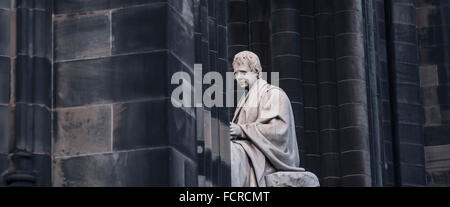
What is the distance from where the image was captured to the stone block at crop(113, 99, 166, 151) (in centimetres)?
1498

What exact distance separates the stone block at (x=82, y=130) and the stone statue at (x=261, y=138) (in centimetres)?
462

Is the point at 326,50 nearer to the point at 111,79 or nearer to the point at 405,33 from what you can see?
the point at 405,33

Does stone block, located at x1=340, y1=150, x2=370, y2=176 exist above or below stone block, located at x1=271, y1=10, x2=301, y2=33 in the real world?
below

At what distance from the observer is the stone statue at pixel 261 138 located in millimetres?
20094

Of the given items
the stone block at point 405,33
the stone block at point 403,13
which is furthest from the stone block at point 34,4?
the stone block at point 403,13

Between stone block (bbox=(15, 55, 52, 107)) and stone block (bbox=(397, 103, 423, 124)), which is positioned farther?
stone block (bbox=(397, 103, 423, 124))

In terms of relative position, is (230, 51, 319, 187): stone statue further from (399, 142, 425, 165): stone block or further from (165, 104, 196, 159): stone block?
(399, 142, 425, 165): stone block

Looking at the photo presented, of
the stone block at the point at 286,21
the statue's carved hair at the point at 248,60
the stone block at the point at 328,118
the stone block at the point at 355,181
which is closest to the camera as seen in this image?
the statue's carved hair at the point at 248,60

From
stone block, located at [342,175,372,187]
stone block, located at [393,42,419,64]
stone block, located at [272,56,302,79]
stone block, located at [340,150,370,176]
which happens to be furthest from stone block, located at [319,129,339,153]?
stone block, located at [393,42,419,64]

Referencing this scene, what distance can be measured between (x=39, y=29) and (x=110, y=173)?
5.39 feet

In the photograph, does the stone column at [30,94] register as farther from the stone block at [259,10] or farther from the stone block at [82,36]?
the stone block at [259,10]

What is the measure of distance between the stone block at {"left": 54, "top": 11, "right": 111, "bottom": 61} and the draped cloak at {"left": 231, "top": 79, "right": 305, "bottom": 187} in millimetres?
4585

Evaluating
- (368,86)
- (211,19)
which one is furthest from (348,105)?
(211,19)

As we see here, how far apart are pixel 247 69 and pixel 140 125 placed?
625cm
